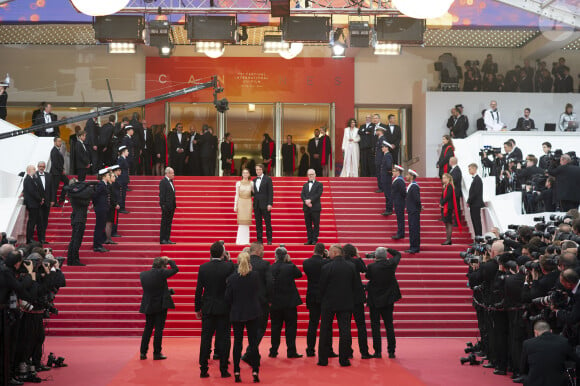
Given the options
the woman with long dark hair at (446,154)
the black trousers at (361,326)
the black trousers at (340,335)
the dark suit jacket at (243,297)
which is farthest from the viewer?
the woman with long dark hair at (446,154)

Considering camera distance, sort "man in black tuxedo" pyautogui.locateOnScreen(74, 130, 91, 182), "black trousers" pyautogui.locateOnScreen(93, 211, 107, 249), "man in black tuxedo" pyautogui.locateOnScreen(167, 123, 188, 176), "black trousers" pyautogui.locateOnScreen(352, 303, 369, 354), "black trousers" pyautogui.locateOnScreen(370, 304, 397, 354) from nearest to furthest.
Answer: "black trousers" pyautogui.locateOnScreen(352, 303, 369, 354)
"black trousers" pyautogui.locateOnScreen(370, 304, 397, 354)
"black trousers" pyautogui.locateOnScreen(93, 211, 107, 249)
"man in black tuxedo" pyautogui.locateOnScreen(74, 130, 91, 182)
"man in black tuxedo" pyautogui.locateOnScreen(167, 123, 188, 176)

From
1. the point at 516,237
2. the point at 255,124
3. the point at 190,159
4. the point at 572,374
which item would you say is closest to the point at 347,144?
the point at 190,159

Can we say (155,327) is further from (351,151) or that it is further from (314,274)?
(351,151)

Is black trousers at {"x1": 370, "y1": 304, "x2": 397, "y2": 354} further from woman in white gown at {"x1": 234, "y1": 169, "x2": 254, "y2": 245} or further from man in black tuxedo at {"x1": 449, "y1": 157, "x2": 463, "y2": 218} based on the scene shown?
man in black tuxedo at {"x1": 449, "y1": 157, "x2": 463, "y2": 218}

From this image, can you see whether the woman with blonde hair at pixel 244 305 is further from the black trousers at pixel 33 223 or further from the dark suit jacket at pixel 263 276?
the black trousers at pixel 33 223

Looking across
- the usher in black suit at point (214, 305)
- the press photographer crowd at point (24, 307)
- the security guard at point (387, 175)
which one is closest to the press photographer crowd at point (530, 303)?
the usher in black suit at point (214, 305)

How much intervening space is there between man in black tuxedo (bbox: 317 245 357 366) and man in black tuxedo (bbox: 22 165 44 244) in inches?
318

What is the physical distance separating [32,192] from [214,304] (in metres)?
8.18

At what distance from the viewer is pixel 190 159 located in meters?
22.9

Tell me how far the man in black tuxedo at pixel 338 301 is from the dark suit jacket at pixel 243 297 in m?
1.28

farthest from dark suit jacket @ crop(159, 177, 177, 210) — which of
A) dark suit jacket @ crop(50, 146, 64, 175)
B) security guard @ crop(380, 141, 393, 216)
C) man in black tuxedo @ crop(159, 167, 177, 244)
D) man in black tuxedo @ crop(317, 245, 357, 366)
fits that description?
man in black tuxedo @ crop(317, 245, 357, 366)

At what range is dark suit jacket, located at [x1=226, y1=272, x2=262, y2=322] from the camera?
30.3ft

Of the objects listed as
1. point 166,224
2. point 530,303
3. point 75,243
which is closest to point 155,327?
point 530,303

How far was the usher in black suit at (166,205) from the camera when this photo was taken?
53.4 ft
